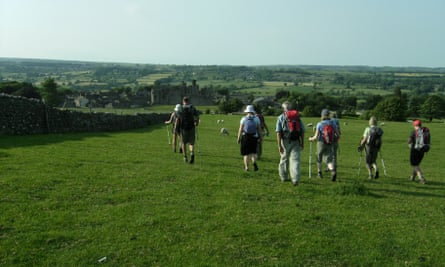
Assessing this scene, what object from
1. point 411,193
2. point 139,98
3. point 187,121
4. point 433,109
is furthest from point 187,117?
point 433,109

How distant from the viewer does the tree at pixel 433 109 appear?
303 feet

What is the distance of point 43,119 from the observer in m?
23.9

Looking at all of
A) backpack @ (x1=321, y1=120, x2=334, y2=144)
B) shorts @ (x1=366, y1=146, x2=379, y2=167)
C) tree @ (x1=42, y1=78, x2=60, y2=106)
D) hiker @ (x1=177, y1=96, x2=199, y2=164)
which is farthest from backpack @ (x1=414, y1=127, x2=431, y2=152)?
tree @ (x1=42, y1=78, x2=60, y2=106)

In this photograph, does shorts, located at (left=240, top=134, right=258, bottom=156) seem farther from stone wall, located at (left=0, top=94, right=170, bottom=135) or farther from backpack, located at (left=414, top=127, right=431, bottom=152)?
stone wall, located at (left=0, top=94, right=170, bottom=135)

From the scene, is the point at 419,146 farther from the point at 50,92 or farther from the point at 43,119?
the point at 50,92

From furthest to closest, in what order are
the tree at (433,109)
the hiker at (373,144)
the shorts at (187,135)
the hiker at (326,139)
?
the tree at (433,109) → the shorts at (187,135) → the hiker at (373,144) → the hiker at (326,139)

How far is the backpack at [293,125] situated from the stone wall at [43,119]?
51.8 ft

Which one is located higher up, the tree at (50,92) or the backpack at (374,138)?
the backpack at (374,138)

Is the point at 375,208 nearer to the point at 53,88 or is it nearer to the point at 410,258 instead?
the point at 410,258

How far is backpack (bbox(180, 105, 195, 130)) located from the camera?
48.0 feet

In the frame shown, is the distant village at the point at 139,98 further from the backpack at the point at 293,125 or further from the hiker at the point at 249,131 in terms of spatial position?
the backpack at the point at 293,125

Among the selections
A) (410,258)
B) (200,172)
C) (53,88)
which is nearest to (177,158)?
(200,172)

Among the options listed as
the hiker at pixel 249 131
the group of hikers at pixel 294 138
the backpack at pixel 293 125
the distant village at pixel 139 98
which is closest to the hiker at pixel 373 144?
the group of hikers at pixel 294 138

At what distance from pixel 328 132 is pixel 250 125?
250 cm
